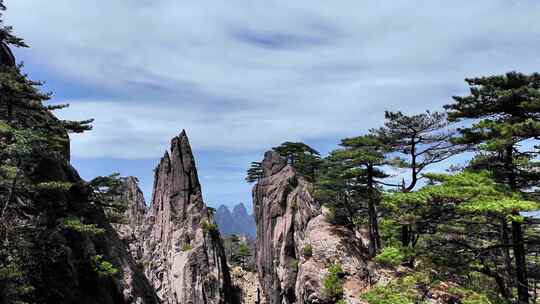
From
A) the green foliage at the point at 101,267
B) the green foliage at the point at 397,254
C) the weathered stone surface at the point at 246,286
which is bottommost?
the weathered stone surface at the point at 246,286

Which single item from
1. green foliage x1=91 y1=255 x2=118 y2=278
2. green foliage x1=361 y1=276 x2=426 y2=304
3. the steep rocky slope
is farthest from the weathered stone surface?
green foliage x1=361 y1=276 x2=426 y2=304

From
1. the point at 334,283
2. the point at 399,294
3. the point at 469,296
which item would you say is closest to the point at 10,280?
the point at 399,294

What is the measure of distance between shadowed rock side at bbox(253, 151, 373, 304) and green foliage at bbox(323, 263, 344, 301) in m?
0.44

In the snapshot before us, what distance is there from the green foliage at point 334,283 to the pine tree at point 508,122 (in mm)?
14586

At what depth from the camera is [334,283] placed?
28734 mm

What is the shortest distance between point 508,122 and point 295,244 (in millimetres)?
32344

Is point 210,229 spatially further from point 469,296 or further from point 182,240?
point 469,296

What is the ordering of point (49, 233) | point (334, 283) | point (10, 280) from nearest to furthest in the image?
point (10, 280) < point (49, 233) < point (334, 283)

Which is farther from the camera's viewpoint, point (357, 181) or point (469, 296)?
point (357, 181)

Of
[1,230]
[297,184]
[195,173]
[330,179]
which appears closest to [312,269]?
[330,179]

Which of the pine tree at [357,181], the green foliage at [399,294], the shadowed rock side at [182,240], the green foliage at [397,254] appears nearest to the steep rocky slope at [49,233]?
the green foliage at [399,294]

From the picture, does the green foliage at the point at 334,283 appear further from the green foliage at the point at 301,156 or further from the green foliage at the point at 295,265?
the green foliage at the point at 301,156

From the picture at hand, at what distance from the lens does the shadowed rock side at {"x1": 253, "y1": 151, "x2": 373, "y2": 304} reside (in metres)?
30.6

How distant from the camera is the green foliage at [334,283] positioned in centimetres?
2838
